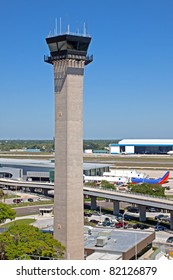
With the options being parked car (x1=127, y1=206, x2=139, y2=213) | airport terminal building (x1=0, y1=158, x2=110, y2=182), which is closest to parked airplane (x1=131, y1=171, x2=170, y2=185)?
airport terminal building (x1=0, y1=158, x2=110, y2=182)

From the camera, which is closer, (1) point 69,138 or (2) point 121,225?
(1) point 69,138

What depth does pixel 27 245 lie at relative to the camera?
116ft

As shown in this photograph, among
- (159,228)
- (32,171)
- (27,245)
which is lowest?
(159,228)

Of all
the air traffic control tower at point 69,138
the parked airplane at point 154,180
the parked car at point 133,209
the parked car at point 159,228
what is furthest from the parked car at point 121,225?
the parked airplane at point 154,180

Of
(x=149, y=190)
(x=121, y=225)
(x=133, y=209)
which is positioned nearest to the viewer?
(x=121, y=225)

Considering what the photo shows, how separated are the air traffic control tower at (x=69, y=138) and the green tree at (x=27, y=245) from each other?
4379 millimetres

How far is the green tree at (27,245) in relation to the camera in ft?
115

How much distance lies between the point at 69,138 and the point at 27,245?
13054mm

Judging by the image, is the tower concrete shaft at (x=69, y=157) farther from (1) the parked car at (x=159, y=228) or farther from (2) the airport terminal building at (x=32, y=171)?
(2) the airport terminal building at (x=32, y=171)

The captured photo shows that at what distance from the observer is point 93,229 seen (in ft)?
186

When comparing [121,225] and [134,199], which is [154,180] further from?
[121,225]

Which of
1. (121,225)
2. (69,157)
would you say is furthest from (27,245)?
(121,225)

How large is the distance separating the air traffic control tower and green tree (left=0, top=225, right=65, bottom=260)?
438 centimetres
